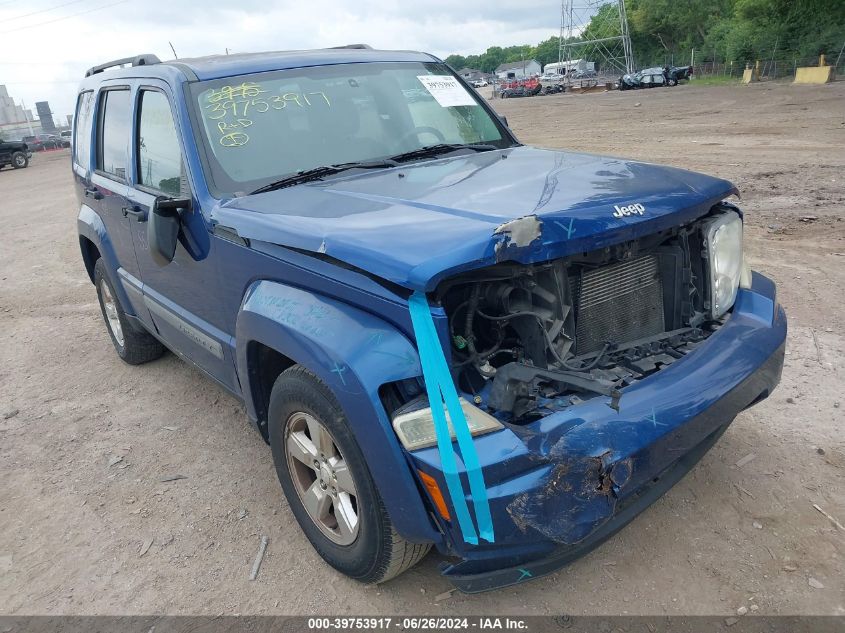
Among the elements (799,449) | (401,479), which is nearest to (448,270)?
(401,479)

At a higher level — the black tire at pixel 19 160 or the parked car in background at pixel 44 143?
the parked car in background at pixel 44 143

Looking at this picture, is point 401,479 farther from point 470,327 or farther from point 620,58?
point 620,58

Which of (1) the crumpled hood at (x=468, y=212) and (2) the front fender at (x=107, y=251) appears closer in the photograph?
(1) the crumpled hood at (x=468, y=212)

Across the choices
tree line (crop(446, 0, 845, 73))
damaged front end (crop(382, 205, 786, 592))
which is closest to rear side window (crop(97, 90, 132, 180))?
damaged front end (crop(382, 205, 786, 592))

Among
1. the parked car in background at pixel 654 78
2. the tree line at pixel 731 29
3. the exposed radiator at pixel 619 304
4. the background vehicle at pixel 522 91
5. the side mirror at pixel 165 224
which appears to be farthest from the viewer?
the background vehicle at pixel 522 91

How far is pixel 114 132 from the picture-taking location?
419 centimetres

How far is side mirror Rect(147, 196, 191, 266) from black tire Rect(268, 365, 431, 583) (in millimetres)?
935

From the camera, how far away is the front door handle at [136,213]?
3.44 metres

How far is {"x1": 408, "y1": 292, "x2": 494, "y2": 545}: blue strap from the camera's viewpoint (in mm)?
1883

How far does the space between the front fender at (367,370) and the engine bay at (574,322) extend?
213 millimetres

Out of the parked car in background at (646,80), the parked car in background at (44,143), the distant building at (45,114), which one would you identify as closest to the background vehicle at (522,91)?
the parked car in background at (646,80)

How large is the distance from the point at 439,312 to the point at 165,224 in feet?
5.27

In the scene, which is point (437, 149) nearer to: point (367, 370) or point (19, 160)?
point (367, 370)

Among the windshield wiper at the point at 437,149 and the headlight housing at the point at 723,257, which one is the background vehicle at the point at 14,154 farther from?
the headlight housing at the point at 723,257
